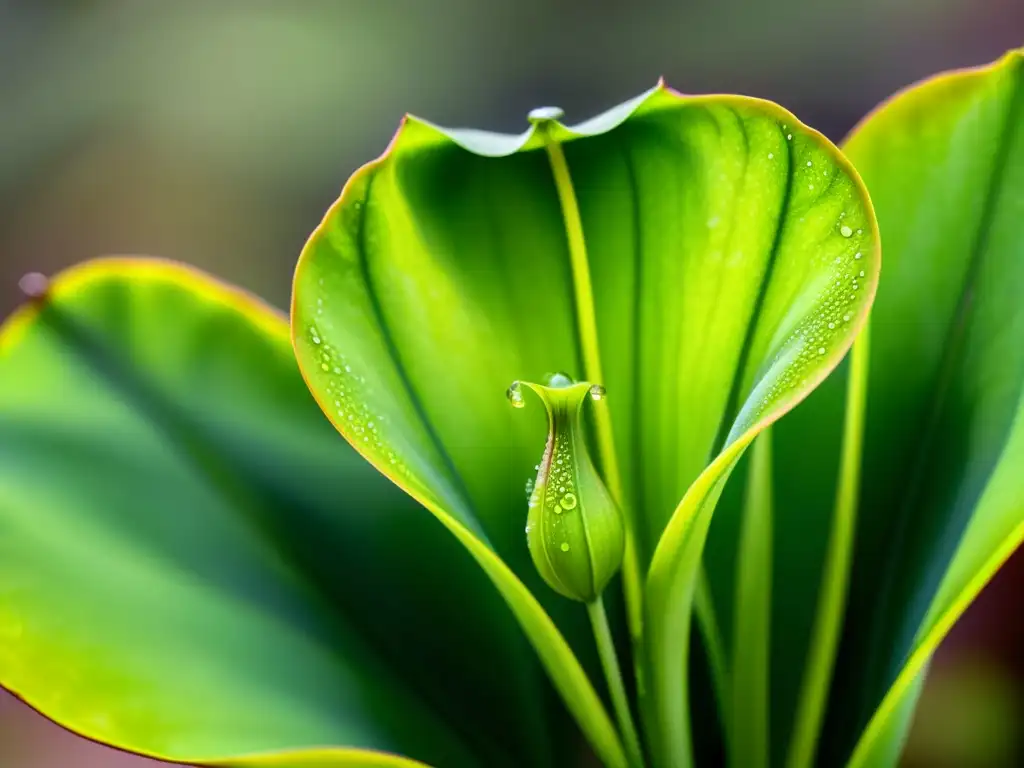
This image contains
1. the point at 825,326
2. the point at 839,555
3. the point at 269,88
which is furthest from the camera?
the point at 269,88

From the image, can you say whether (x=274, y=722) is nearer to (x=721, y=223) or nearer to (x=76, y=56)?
(x=721, y=223)

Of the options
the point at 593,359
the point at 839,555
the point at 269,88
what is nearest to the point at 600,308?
the point at 593,359

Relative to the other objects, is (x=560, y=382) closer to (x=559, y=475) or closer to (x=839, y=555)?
(x=559, y=475)

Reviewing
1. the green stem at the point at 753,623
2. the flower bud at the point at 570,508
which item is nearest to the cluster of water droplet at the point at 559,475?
the flower bud at the point at 570,508

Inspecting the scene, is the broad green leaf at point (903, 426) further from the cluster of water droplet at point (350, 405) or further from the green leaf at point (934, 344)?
the cluster of water droplet at point (350, 405)

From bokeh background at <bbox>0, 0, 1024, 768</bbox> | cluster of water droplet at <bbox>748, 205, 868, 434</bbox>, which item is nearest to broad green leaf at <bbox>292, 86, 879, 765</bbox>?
cluster of water droplet at <bbox>748, 205, 868, 434</bbox>

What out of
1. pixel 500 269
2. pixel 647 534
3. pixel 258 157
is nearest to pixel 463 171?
pixel 500 269
